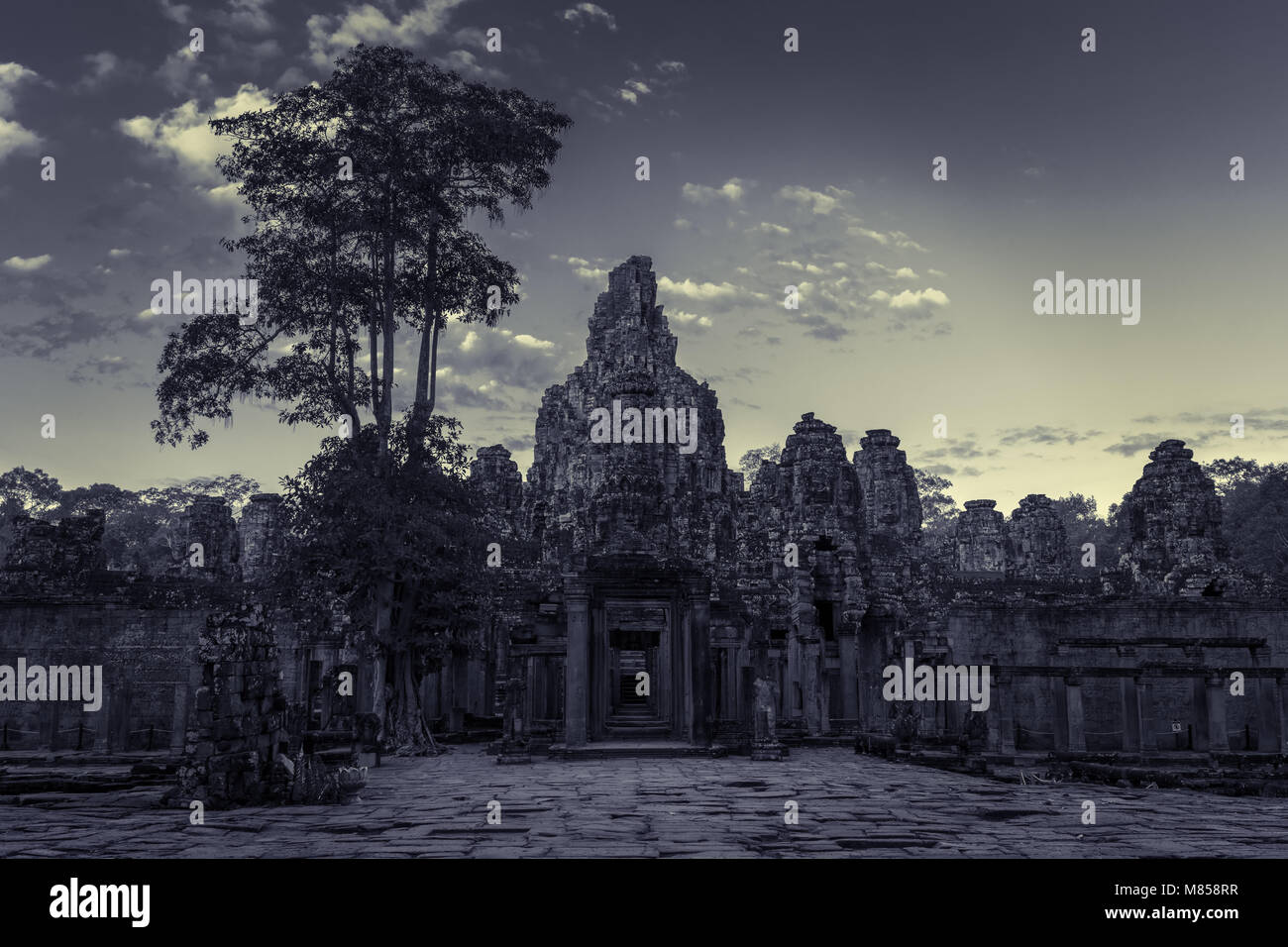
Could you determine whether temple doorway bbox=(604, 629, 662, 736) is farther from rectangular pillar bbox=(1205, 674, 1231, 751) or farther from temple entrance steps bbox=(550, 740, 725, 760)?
rectangular pillar bbox=(1205, 674, 1231, 751)

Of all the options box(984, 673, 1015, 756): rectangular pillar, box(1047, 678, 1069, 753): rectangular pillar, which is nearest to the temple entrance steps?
box(984, 673, 1015, 756): rectangular pillar

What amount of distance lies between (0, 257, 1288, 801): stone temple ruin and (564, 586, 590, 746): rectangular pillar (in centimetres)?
6

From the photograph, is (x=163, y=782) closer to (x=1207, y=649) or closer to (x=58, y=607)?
(x=58, y=607)

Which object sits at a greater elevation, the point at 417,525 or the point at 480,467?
the point at 480,467

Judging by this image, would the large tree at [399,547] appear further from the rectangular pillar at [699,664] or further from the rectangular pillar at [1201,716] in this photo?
the rectangular pillar at [1201,716]

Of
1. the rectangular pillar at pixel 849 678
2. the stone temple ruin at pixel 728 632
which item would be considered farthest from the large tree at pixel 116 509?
the rectangular pillar at pixel 849 678

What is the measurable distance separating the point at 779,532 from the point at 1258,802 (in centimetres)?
2427

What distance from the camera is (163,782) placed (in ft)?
44.5

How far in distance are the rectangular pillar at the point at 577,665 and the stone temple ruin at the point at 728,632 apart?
6cm

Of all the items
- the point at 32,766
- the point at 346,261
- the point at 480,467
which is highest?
the point at 346,261

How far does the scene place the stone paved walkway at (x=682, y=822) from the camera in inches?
313

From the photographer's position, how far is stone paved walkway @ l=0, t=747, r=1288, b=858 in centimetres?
795

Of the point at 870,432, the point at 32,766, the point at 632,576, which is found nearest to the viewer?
the point at 32,766
